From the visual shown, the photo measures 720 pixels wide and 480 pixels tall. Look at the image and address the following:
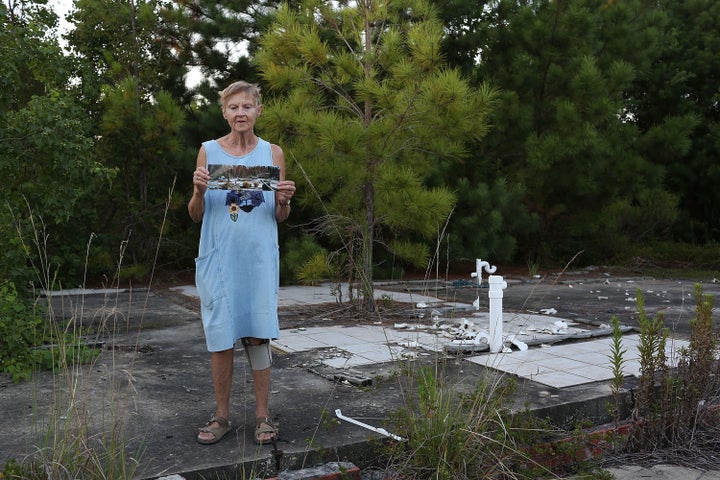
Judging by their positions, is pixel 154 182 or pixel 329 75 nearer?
pixel 329 75

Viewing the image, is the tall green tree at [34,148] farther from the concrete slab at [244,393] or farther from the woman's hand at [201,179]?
the woman's hand at [201,179]

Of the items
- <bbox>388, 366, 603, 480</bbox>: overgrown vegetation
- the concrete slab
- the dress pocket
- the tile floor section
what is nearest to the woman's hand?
the dress pocket

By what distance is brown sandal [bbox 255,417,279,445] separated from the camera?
3005 mm

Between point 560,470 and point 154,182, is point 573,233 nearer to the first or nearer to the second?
point 154,182

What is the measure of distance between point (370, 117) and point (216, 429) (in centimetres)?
463

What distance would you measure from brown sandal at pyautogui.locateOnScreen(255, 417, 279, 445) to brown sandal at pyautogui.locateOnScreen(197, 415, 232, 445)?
0.14 meters

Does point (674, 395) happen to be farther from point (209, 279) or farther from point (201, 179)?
point (201, 179)

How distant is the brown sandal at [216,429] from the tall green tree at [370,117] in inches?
133

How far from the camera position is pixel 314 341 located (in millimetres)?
5559

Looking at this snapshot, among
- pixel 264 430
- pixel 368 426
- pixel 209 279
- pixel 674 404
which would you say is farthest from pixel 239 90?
pixel 674 404

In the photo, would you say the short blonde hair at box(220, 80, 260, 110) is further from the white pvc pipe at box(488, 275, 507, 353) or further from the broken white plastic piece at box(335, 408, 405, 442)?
the white pvc pipe at box(488, 275, 507, 353)

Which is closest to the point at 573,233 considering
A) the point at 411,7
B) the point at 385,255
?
the point at 385,255

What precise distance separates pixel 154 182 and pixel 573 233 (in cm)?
753

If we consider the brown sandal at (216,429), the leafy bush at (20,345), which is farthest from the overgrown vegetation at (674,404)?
the leafy bush at (20,345)
